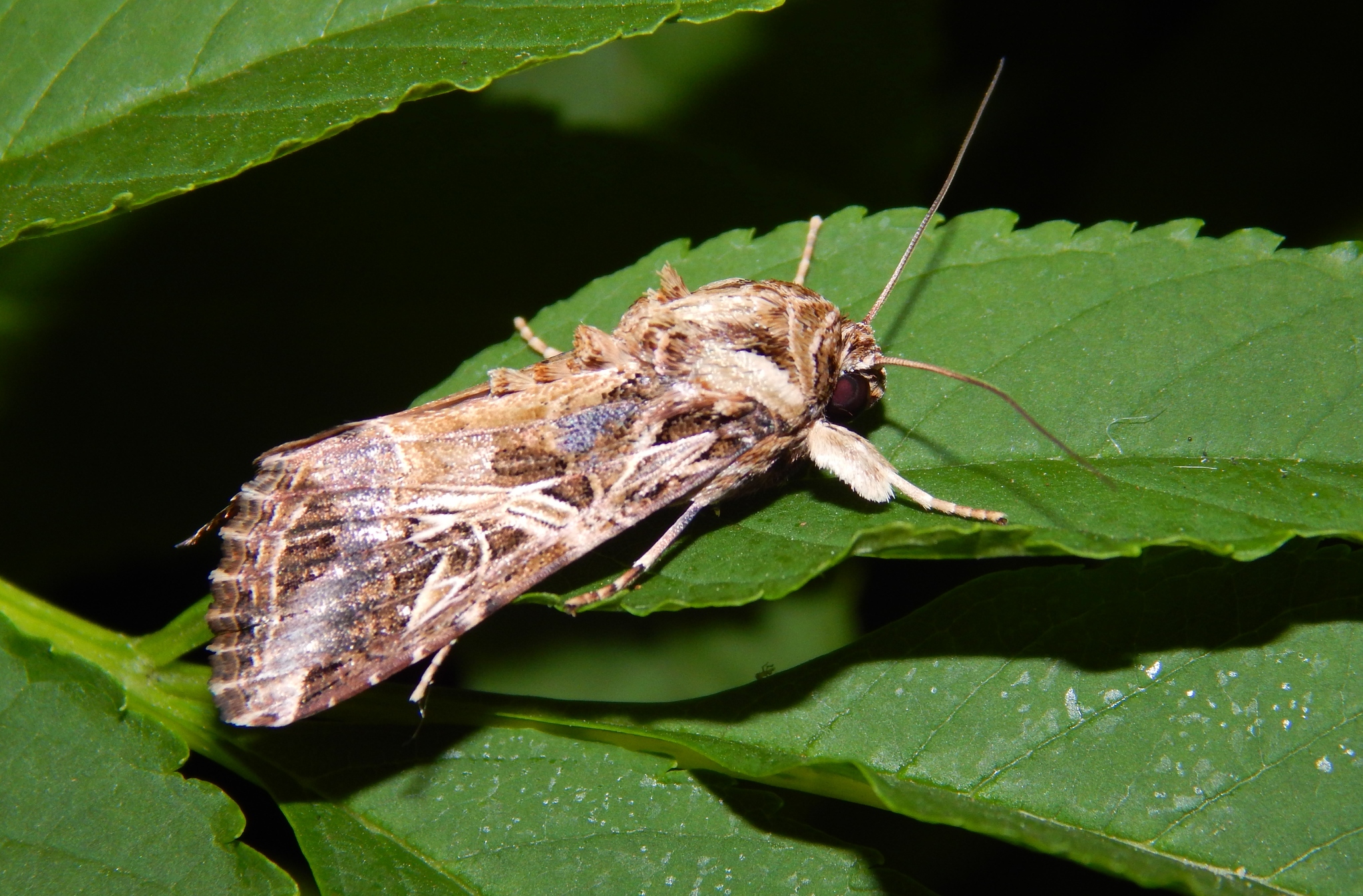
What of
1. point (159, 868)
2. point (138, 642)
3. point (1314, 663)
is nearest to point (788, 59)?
point (1314, 663)

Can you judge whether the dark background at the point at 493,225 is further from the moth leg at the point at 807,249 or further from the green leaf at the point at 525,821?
the green leaf at the point at 525,821

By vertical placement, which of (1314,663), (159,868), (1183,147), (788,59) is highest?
(788,59)

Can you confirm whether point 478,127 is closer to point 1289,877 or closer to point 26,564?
point 26,564

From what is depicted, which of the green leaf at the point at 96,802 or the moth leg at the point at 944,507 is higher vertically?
the green leaf at the point at 96,802

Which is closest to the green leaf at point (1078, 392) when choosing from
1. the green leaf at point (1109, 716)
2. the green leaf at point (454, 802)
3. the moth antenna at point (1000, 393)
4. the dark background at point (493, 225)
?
the moth antenna at point (1000, 393)

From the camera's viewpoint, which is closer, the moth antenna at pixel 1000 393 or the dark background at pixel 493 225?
the moth antenna at pixel 1000 393

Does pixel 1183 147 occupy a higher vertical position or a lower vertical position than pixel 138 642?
lower

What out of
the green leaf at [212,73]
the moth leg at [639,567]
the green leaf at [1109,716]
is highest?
the green leaf at [212,73]
